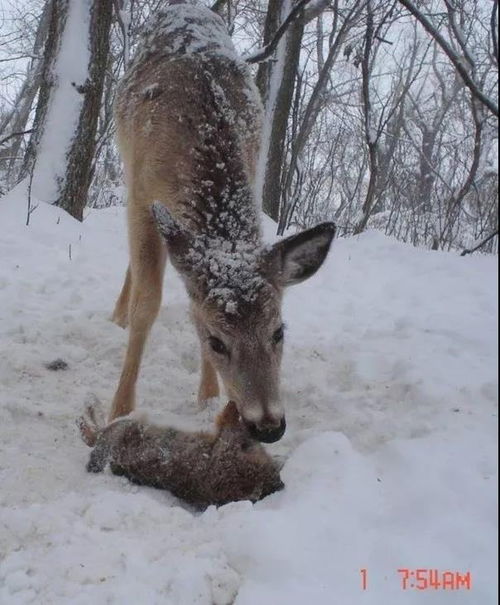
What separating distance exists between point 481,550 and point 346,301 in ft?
15.2

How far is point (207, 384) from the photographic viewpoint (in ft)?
13.9

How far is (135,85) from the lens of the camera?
548cm

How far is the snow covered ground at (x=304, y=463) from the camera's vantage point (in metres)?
1.64

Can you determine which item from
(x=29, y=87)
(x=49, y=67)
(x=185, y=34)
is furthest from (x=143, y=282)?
(x=29, y=87)

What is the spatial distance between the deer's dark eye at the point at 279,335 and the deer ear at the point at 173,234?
0.60 metres

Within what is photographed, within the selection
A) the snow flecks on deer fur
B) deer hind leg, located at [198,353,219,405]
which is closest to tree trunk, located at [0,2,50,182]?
the snow flecks on deer fur

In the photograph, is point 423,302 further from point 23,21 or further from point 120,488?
point 23,21

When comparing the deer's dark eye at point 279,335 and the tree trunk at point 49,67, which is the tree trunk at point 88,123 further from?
the deer's dark eye at point 279,335

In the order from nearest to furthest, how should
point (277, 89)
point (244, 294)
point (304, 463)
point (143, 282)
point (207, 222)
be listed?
point (304, 463) < point (244, 294) < point (207, 222) < point (143, 282) < point (277, 89)

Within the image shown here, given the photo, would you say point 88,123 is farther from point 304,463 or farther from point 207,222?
point 304,463

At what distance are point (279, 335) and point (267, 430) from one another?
67 cm

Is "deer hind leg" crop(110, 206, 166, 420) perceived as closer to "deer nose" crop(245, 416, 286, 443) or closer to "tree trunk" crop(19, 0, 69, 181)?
"deer nose" crop(245, 416, 286, 443)

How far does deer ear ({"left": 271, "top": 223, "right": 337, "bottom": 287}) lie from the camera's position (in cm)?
344
